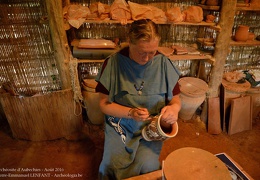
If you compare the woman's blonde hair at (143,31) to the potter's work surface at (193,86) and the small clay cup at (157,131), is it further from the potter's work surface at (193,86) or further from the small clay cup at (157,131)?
A: the potter's work surface at (193,86)

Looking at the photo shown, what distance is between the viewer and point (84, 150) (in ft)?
7.88

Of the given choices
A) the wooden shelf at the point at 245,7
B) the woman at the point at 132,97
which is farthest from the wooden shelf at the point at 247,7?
the woman at the point at 132,97

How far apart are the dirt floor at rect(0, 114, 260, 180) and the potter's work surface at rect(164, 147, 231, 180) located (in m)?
1.27

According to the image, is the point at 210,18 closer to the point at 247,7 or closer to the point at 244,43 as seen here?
the point at 247,7

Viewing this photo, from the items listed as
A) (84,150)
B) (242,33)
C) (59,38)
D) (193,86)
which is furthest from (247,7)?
(84,150)

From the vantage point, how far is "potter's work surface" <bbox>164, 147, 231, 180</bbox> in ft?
3.37

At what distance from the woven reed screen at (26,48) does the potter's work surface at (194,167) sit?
1974mm

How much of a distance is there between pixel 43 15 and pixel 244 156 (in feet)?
10.2

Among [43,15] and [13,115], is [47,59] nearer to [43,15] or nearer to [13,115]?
[43,15]

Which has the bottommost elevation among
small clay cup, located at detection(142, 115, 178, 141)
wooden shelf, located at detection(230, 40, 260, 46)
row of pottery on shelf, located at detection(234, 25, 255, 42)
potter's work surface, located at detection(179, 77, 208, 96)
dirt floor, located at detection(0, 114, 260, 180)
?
dirt floor, located at detection(0, 114, 260, 180)

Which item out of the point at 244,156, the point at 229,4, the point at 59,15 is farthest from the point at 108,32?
the point at 244,156

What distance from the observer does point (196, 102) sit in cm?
257

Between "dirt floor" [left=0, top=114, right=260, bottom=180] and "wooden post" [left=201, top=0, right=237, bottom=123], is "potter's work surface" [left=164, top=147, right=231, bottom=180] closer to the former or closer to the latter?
"dirt floor" [left=0, top=114, right=260, bottom=180]

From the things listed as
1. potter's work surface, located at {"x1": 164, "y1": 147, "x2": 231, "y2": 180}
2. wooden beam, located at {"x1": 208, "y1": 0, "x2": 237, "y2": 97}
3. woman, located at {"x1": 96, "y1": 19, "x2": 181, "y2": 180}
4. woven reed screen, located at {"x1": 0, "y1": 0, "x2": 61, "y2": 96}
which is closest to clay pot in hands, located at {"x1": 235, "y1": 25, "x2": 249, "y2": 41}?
wooden beam, located at {"x1": 208, "y1": 0, "x2": 237, "y2": 97}
